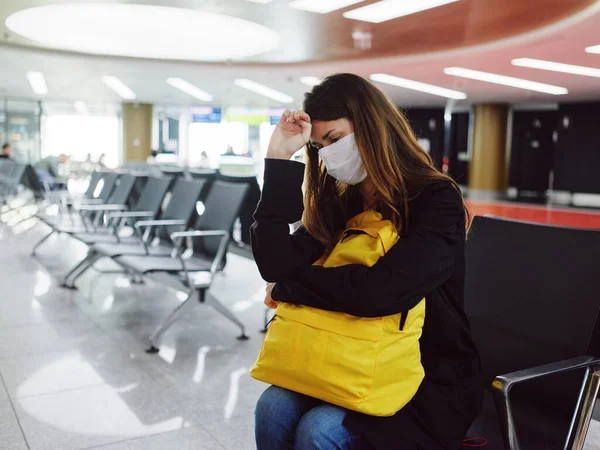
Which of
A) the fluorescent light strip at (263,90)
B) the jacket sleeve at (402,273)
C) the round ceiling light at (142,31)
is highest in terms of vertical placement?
the round ceiling light at (142,31)

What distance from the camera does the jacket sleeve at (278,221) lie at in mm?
1458

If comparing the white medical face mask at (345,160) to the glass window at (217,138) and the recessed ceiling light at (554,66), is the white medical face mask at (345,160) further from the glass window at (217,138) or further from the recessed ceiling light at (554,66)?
the glass window at (217,138)

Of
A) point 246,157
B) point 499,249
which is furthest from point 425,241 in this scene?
point 246,157

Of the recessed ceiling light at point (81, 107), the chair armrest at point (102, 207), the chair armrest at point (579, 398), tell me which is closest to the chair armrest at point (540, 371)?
the chair armrest at point (579, 398)

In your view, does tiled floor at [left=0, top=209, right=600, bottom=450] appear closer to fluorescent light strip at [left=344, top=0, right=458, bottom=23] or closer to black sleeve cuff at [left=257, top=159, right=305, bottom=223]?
black sleeve cuff at [left=257, top=159, right=305, bottom=223]

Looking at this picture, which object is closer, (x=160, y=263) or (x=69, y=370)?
(x=69, y=370)

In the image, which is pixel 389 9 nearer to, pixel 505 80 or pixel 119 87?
pixel 505 80

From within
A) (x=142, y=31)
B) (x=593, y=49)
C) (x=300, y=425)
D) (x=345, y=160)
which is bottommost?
(x=300, y=425)

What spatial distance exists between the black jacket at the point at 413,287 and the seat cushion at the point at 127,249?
2.86 m

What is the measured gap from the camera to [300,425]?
4.54ft

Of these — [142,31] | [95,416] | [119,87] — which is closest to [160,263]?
[95,416]

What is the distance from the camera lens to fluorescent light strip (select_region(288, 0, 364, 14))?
7.88 m

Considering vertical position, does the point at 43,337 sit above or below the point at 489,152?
below

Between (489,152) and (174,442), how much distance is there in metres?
20.1
